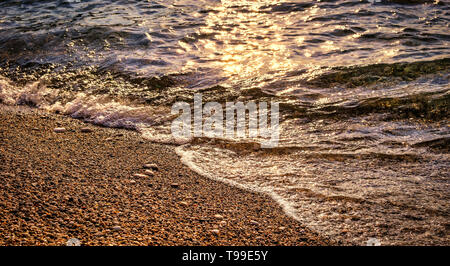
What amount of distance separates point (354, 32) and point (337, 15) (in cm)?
125

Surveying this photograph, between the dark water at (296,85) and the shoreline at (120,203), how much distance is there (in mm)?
247

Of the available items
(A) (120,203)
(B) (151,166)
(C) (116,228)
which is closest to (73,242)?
(C) (116,228)

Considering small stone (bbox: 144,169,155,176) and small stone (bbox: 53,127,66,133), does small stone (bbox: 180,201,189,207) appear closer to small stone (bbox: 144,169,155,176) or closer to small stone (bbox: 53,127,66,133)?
small stone (bbox: 144,169,155,176)

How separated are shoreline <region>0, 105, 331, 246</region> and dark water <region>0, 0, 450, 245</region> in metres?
0.25

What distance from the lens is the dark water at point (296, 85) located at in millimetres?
2922

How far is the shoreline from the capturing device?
2357mm

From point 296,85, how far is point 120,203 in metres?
3.14

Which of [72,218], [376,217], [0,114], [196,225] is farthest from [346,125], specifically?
[0,114]

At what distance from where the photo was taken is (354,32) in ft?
22.7

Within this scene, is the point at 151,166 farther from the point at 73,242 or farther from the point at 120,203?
the point at 73,242

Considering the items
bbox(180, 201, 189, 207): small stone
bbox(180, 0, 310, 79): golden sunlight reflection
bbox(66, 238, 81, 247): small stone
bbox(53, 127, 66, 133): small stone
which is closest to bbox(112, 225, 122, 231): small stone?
bbox(66, 238, 81, 247): small stone

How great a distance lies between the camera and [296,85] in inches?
200

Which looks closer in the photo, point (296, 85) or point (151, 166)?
point (151, 166)

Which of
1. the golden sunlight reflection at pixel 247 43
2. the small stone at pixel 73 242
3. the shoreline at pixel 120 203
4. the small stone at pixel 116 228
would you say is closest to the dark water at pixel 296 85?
the golden sunlight reflection at pixel 247 43
